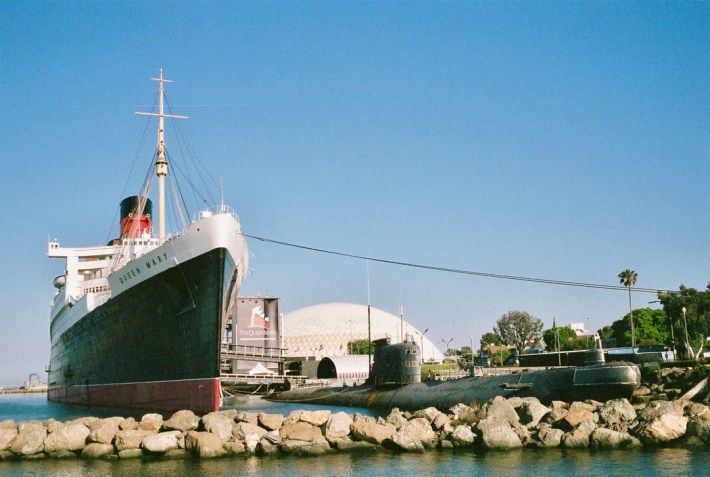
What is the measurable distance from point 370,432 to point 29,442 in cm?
1172

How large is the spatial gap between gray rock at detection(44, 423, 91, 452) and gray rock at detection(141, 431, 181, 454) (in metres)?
2.40

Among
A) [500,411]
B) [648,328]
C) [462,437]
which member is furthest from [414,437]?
[648,328]

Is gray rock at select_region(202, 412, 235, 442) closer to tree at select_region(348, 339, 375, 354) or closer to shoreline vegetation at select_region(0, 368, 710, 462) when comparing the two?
shoreline vegetation at select_region(0, 368, 710, 462)

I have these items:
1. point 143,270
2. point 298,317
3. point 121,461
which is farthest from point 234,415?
point 298,317

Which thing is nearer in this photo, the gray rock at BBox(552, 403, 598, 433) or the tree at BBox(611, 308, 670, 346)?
the gray rock at BBox(552, 403, 598, 433)

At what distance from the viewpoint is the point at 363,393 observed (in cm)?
4406

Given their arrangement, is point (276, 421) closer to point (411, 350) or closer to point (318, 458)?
point (318, 458)

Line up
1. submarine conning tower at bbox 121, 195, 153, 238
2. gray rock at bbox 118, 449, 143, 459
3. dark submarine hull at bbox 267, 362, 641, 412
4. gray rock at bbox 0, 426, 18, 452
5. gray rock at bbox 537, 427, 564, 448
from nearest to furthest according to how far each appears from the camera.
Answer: gray rock at bbox 537, 427, 564, 448, gray rock at bbox 118, 449, 143, 459, gray rock at bbox 0, 426, 18, 452, dark submarine hull at bbox 267, 362, 641, 412, submarine conning tower at bbox 121, 195, 153, 238

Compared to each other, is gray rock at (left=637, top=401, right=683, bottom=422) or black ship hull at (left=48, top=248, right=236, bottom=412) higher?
black ship hull at (left=48, top=248, right=236, bottom=412)

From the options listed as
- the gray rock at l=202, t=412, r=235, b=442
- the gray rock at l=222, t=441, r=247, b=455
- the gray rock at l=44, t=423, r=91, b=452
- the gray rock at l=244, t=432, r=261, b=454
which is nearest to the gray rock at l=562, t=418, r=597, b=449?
the gray rock at l=244, t=432, r=261, b=454

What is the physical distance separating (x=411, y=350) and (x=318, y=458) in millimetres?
19981

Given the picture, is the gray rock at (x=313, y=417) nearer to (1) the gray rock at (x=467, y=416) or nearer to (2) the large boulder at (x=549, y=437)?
(1) the gray rock at (x=467, y=416)

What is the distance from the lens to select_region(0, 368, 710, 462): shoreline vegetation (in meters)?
21.3

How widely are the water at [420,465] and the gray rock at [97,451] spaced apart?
43 centimetres
